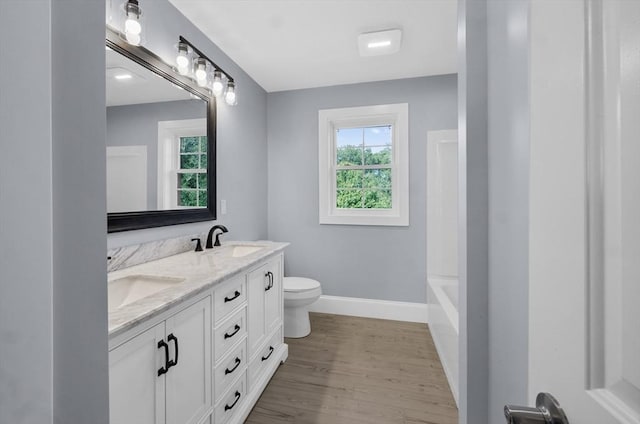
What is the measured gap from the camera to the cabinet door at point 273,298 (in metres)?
1.99

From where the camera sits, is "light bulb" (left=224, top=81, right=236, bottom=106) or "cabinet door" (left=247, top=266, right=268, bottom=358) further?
"light bulb" (left=224, top=81, right=236, bottom=106)

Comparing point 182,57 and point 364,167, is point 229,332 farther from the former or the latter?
point 364,167

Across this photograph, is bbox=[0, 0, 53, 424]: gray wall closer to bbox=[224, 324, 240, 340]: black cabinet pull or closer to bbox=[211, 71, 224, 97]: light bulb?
bbox=[224, 324, 240, 340]: black cabinet pull

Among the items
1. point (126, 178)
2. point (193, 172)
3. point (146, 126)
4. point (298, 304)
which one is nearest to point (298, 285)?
point (298, 304)

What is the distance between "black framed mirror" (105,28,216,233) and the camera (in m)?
1.55

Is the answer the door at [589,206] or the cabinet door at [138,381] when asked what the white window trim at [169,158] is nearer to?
the cabinet door at [138,381]

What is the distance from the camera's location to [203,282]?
1.25 metres

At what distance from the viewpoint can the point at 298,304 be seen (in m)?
2.58

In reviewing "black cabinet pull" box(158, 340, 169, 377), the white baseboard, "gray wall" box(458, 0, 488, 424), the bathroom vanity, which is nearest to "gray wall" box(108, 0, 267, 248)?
the bathroom vanity

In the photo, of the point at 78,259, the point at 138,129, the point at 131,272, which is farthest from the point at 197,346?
the point at 138,129

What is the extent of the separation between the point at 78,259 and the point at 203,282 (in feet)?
2.49

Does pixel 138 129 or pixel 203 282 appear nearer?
pixel 203 282

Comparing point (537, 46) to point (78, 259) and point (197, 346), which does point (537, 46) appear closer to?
point (78, 259)

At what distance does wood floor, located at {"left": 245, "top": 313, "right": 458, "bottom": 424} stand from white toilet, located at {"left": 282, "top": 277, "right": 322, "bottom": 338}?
9 centimetres
